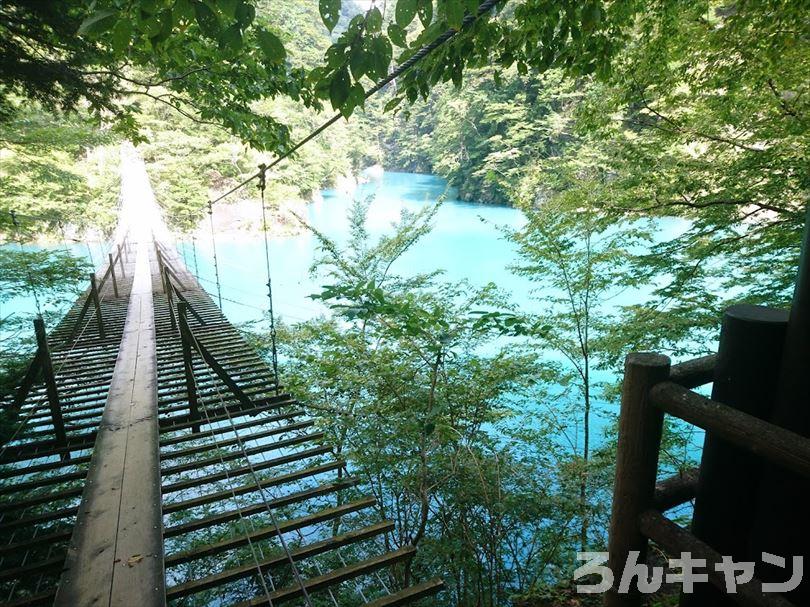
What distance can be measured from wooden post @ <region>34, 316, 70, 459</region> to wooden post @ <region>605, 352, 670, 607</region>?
224cm

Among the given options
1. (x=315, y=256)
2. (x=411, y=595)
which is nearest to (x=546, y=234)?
(x=411, y=595)

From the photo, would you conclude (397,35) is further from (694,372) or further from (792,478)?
(792,478)

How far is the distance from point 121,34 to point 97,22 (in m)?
0.04

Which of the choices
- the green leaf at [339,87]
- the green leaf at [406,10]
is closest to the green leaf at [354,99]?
the green leaf at [339,87]

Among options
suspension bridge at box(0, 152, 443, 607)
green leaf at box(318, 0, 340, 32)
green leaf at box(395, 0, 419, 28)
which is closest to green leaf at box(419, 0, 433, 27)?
green leaf at box(395, 0, 419, 28)

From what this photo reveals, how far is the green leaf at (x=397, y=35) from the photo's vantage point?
28.0 inches

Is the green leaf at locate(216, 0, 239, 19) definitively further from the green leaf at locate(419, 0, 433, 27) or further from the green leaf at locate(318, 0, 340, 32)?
the green leaf at locate(419, 0, 433, 27)

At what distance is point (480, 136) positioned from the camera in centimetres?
1614

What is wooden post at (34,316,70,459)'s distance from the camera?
1886 mm

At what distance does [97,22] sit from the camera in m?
0.64

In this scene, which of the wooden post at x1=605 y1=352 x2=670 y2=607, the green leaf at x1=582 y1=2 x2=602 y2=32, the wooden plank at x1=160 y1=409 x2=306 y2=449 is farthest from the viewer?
the wooden plank at x1=160 y1=409 x2=306 y2=449

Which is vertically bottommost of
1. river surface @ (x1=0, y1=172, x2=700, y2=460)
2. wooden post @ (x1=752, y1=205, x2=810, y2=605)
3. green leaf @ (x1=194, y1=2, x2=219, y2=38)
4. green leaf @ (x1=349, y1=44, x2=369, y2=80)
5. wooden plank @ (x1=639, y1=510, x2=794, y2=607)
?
river surface @ (x1=0, y1=172, x2=700, y2=460)

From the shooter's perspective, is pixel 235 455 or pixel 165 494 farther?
pixel 165 494

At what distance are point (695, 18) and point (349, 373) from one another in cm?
280
